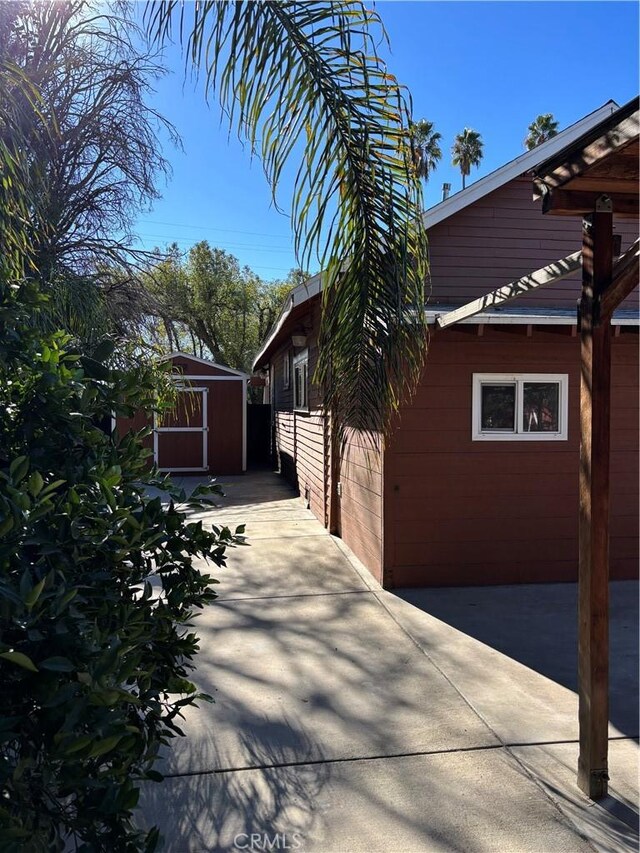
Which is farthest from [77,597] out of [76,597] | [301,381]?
[301,381]

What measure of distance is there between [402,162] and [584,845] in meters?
2.87

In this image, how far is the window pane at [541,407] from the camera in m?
5.89

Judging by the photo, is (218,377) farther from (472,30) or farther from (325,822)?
(325,822)

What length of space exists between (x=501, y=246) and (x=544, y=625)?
3832mm

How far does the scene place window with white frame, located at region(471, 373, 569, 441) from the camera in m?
5.82

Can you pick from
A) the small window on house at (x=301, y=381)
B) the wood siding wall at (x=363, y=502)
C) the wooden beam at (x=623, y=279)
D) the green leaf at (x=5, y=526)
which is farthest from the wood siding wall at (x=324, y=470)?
the green leaf at (x=5, y=526)

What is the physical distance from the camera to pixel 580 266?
9.50 ft

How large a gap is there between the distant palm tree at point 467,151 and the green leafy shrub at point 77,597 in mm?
29749

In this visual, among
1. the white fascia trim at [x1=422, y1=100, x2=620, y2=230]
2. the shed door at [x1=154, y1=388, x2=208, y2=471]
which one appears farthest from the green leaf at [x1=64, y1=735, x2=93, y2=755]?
the shed door at [x1=154, y1=388, x2=208, y2=471]

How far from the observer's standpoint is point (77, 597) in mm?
1391

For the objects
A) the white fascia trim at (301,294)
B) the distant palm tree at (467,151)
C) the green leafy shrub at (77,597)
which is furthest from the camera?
the distant palm tree at (467,151)

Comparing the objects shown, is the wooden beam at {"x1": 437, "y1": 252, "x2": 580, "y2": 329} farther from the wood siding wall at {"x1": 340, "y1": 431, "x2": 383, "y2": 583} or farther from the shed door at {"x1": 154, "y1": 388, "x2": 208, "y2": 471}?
the shed door at {"x1": 154, "y1": 388, "x2": 208, "y2": 471}

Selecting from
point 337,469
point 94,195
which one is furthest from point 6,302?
point 337,469

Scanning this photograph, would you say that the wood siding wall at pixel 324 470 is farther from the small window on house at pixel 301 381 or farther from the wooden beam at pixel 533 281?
the wooden beam at pixel 533 281
